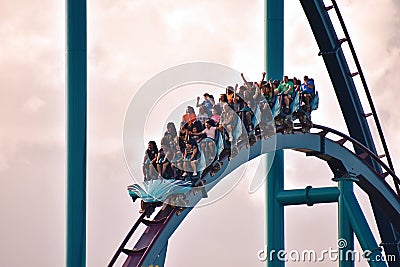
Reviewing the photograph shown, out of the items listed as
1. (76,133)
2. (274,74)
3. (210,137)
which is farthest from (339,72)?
(76,133)

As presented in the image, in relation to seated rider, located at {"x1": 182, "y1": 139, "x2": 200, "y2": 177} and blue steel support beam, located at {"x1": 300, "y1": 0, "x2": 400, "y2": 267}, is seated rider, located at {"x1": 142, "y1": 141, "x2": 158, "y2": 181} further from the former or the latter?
blue steel support beam, located at {"x1": 300, "y1": 0, "x2": 400, "y2": 267}

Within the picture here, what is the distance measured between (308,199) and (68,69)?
13.1ft

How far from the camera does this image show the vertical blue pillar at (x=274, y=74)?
1705cm

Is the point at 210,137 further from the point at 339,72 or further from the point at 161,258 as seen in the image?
the point at 339,72

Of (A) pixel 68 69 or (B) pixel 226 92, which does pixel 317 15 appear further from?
(A) pixel 68 69

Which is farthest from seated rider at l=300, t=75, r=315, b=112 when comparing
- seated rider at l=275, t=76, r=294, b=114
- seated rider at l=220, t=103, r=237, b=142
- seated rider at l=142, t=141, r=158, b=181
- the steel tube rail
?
seated rider at l=142, t=141, r=158, b=181

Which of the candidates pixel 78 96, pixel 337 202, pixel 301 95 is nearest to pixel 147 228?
pixel 78 96

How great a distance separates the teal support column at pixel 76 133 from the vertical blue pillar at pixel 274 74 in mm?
3511

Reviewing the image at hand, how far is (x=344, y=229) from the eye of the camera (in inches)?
671

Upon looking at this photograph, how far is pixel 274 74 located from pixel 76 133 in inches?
148

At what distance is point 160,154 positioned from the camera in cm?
1348

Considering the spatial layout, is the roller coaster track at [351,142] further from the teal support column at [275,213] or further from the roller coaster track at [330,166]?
the teal support column at [275,213]

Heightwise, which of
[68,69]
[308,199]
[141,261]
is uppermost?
[68,69]

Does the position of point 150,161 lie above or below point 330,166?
below
